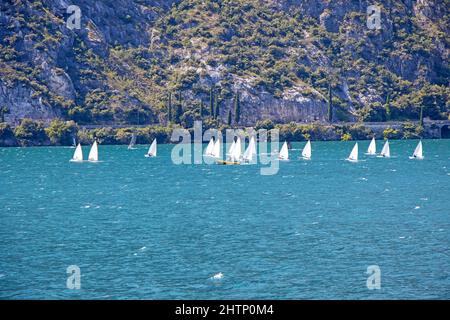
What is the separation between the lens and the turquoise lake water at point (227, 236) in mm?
59906

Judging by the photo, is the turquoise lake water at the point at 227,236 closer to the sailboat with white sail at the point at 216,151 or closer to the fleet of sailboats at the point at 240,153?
the fleet of sailboats at the point at 240,153

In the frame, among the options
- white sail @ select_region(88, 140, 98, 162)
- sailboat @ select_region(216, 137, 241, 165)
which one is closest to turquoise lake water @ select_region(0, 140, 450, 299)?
sailboat @ select_region(216, 137, 241, 165)

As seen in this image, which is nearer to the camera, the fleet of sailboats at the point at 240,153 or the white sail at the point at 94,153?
the fleet of sailboats at the point at 240,153

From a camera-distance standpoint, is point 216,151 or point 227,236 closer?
point 227,236

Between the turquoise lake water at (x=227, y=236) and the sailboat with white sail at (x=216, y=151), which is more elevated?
the sailboat with white sail at (x=216, y=151)

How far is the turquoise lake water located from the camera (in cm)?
5991

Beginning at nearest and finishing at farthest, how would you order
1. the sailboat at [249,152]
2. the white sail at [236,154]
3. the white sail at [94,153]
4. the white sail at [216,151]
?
the sailboat at [249,152] < the white sail at [236,154] < the white sail at [94,153] < the white sail at [216,151]

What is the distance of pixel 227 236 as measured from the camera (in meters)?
79.8

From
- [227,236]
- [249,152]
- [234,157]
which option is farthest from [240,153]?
[227,236]

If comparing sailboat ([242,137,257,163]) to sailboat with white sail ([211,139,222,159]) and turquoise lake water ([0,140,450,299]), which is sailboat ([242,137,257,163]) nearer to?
sailboat with white sail ([211,139,222,159])

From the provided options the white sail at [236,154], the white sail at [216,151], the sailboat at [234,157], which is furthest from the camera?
the white sail at [216,151]

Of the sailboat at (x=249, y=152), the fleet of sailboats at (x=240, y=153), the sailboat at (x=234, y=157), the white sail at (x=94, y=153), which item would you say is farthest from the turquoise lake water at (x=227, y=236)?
the white sail at (x=94, y=153)

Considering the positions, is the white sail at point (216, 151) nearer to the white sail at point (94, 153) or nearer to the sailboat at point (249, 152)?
the sailboat at point (249, 152)

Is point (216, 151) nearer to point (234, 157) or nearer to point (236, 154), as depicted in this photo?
point (234, 157)
